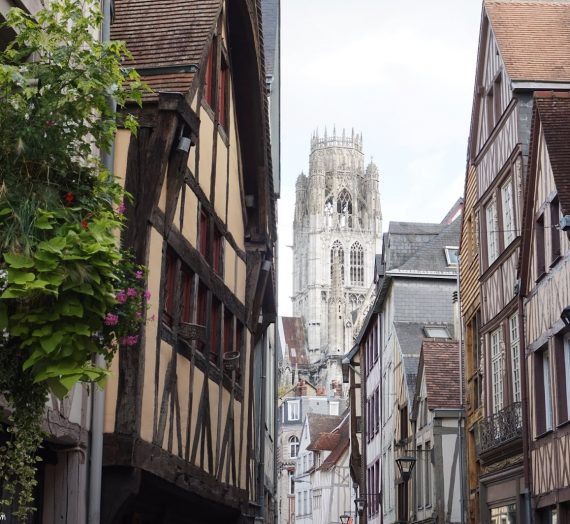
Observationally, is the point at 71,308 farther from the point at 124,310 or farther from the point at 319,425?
the point at 319,425

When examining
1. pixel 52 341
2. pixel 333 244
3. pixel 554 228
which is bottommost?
pixel 52 341

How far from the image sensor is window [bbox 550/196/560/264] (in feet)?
50.2

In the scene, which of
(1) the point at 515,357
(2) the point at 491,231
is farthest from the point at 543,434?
(2) the point at 491,231

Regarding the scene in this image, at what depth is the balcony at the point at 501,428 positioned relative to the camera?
17203 mm

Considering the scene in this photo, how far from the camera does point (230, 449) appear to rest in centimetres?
1509

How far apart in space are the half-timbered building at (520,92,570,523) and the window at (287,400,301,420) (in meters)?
68.4

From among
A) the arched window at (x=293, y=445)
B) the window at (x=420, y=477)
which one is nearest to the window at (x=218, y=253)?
the window at (x=420, y=477)

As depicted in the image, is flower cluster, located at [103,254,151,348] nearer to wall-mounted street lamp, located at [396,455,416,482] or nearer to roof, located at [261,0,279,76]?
wall-mounted street lamp, located at [396,455,416,482]

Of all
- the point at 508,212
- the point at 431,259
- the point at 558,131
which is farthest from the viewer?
the point at 431,259

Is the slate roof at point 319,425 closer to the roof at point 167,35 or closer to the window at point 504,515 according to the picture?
the window at point 504,515

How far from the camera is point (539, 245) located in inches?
640

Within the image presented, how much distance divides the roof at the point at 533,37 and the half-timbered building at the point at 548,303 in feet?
7.71

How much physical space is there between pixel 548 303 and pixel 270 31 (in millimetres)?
12385

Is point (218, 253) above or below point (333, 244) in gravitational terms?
below
